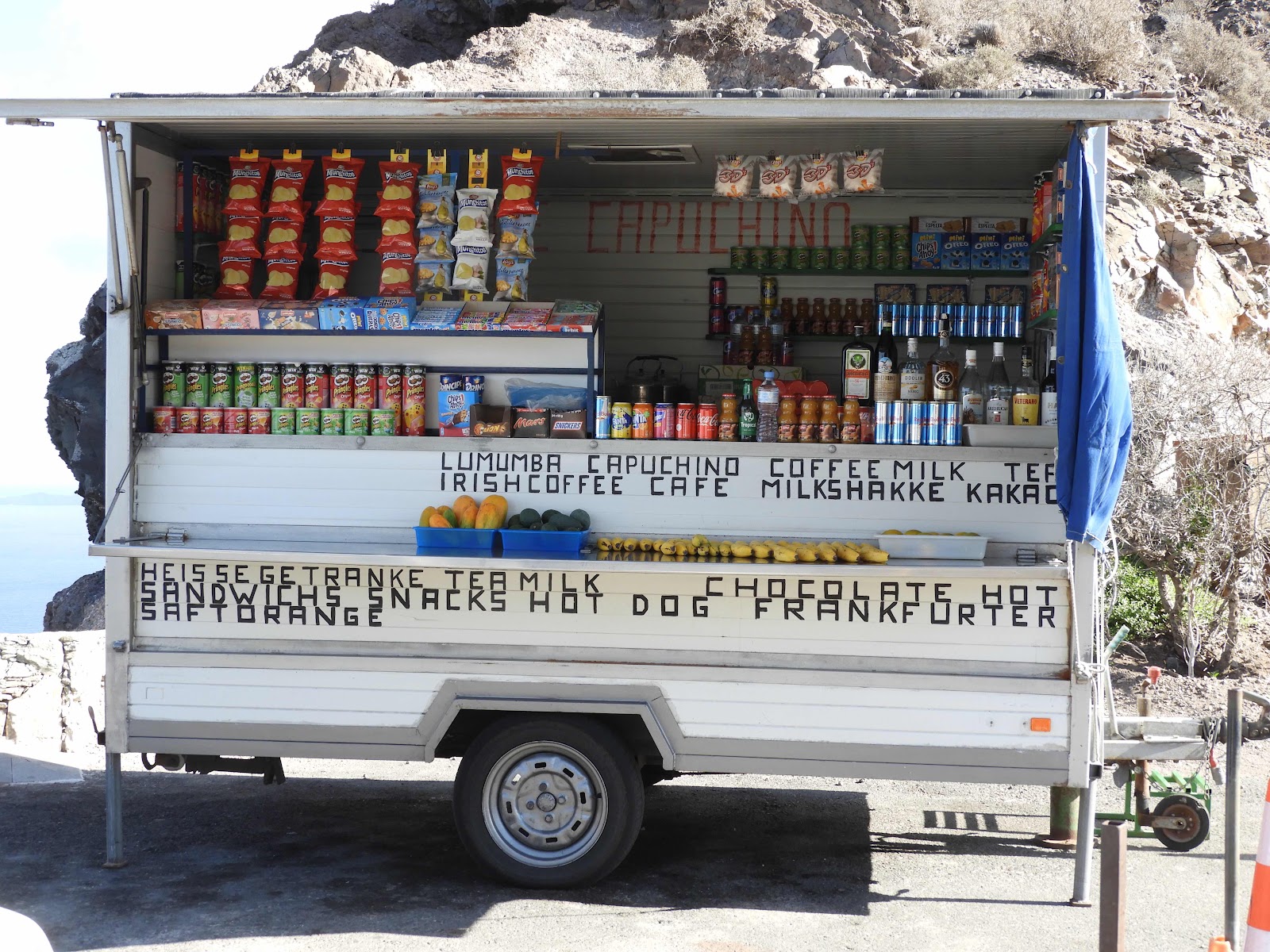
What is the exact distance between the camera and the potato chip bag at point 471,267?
5.50 meters

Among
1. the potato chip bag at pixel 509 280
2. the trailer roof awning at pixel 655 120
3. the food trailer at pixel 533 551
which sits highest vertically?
the trailer roof awning at pixel 655 120

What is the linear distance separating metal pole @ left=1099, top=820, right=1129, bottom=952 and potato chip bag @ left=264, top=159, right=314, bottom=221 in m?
4.36

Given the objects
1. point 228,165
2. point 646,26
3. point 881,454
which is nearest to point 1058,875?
point 881,454

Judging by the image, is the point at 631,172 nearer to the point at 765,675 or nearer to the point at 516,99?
the point at 516,99

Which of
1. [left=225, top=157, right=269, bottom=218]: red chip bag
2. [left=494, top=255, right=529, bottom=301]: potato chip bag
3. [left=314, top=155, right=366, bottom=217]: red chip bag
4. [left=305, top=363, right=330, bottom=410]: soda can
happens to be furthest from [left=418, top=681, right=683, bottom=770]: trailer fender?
[left=225, top=157, right=269, bottom=218]: red chip bag

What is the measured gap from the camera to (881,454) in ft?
16.8

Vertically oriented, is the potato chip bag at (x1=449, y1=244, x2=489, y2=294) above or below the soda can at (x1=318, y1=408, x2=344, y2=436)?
above

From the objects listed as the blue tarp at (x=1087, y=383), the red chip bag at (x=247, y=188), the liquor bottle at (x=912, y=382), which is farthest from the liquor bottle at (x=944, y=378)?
the red chip bag at (x=247, y=188)

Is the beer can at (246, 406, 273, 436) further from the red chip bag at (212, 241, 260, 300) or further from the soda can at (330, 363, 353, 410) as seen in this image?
the red chip bag at (212, 241, 260, 300)

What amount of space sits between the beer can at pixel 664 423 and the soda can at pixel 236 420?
Result: 6.11 ft

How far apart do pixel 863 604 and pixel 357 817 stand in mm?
3085

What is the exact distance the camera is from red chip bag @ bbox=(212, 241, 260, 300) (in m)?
5.68

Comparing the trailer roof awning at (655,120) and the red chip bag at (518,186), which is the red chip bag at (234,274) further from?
the red chip bag at (518,186)

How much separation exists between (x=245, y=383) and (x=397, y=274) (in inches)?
33.6
